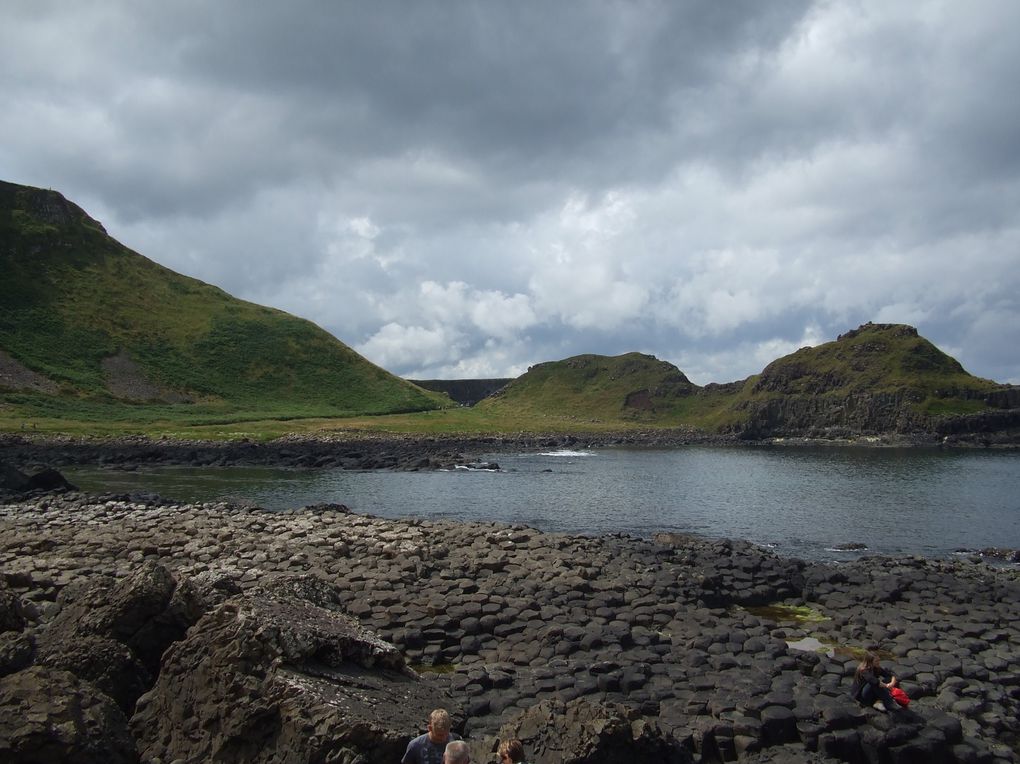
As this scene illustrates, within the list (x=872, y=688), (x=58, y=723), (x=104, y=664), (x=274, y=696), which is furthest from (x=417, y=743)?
(x=872, y=688)

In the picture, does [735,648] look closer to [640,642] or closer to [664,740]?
[640,642]

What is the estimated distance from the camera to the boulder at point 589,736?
358 inches

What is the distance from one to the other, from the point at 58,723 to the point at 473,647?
9.63 metres

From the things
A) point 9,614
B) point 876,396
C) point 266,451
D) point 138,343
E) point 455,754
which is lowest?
point 266,451

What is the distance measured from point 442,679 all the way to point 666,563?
1382 cm

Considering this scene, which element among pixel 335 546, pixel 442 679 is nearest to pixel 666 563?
pixel 335 546

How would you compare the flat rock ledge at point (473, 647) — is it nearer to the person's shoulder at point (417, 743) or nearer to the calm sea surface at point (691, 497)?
the person's shoulder at point (417, 743)

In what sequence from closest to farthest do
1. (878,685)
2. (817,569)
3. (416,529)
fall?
(878,685), (817,569), (416,529)

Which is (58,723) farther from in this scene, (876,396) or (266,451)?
(876,396)

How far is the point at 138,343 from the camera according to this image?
134500 millimetres

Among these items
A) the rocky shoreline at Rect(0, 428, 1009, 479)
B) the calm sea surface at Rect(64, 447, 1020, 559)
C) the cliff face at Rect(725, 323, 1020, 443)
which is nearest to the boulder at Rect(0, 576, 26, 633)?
the calm sea surface at Rect(64, 447, 1020, 559)

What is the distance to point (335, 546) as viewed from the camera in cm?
2422

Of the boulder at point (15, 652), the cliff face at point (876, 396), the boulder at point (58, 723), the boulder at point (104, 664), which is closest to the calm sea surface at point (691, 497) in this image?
the boulder at point (104, 664)

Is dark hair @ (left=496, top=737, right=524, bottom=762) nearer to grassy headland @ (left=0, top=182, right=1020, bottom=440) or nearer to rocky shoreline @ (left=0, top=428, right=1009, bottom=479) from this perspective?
rocky shoreline @ (left=0, top=428, right=1009, bottom=479)
